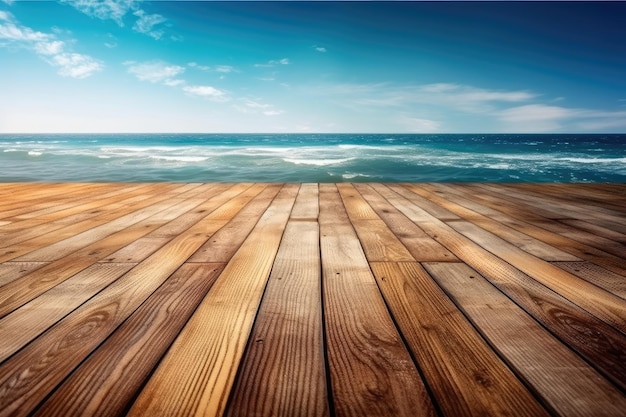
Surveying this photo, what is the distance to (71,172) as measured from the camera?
31.7 ft

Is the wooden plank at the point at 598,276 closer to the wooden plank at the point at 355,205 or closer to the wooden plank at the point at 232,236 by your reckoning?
the wooden plank at the point at 355,205

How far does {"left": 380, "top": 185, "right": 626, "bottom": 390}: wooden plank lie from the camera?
0.79 meters

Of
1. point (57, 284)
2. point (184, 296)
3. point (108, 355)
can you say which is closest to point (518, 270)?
point (184, 296)

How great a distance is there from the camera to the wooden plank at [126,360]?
25.5 inches

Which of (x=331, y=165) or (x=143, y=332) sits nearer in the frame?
(x=143, y=332)

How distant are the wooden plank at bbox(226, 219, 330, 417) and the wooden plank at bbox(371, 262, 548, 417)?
238 millimetres

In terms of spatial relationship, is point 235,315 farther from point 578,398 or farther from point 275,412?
point 578,398

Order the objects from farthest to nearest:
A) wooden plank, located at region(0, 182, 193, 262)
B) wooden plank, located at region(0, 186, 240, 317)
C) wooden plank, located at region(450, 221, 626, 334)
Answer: wooden plank, located at region(0, 182, 193, 262)
wooden plank, located at region(0, 186, 240, 317)
wooden plank, located at region(450, 221, 626, 334)

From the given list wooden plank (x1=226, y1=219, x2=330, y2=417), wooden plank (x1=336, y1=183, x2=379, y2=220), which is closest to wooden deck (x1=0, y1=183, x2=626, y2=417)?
wooden plank (x1=226, y1=219, x2=330, y2=417)

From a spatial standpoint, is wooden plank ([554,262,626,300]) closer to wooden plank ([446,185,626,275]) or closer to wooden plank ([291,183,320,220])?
wooden plank ([446,185,626,275])

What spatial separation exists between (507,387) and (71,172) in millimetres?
11738

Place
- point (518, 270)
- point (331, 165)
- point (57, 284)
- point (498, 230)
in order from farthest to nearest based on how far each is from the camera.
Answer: point (331, 165) → point (498, 230) → point (518, 270) → point (57, 284)

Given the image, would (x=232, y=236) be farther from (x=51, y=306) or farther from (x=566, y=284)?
(x=566, y=284)

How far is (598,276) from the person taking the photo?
128cm
